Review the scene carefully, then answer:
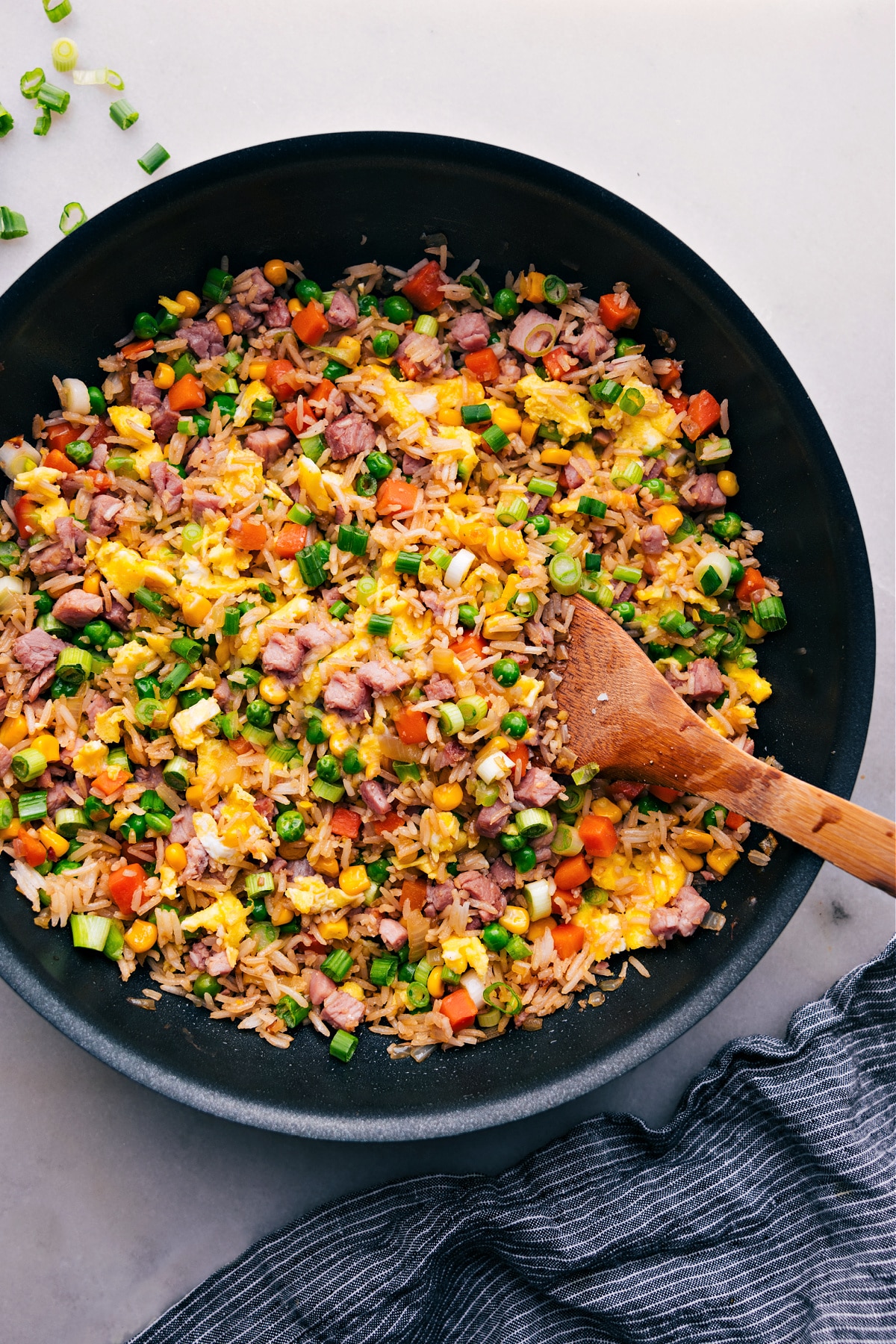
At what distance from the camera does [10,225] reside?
3.51 meters

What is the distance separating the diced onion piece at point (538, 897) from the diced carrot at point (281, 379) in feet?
6.62

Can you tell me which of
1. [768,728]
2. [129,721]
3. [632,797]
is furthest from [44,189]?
[768,728]

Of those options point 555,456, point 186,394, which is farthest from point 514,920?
point 186,394

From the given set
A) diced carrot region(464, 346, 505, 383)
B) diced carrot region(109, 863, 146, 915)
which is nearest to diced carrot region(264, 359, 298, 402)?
diced carrot region(464, 346, 505, 383)

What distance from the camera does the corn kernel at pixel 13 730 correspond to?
10.5 feet

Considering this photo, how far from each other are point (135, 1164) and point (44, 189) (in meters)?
3.82

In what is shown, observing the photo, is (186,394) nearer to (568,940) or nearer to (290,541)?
(290,541)

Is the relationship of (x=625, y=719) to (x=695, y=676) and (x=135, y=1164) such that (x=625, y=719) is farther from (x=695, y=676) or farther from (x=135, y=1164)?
(x=135, y=1164)

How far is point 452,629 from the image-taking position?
10.4ft

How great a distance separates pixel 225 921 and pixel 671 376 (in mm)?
2566

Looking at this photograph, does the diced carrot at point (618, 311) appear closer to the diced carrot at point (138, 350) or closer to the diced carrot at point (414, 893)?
the diced carrot at point (138, 350)

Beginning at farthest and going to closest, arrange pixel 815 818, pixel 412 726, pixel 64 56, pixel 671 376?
pixel 64 56
pixel 671 376
pixel 412 726
pixel 815 818

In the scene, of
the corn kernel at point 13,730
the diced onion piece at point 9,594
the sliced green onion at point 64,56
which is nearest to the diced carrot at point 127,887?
the corn kernel at point 13,730

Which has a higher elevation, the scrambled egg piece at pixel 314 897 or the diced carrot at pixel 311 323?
the diced carrot at pixel 311 323
